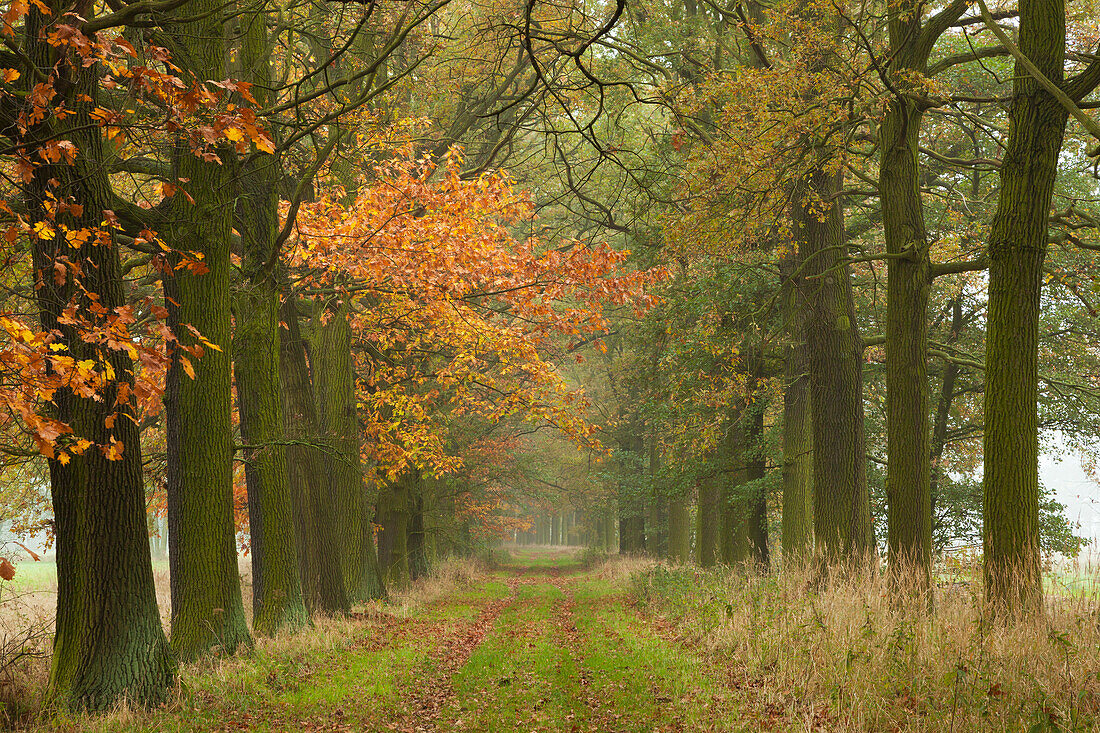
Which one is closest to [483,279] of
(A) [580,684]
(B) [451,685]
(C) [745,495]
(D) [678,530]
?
(B) [451,685]

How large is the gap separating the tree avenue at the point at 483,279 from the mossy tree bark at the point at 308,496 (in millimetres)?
64

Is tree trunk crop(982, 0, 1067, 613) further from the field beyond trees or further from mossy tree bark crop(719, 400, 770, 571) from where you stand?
mossy tree bark crop(719, 400, 770, 571)

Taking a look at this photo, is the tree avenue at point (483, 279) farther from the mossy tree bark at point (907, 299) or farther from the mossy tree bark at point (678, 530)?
the mossy tree bark at point (678, 530)

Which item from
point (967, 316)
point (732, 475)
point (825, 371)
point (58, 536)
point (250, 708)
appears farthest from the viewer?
point (732, 475)

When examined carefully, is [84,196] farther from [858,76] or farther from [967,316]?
[967,316]

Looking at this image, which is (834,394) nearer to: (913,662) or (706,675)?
(706,675)

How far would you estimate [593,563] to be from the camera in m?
36.1

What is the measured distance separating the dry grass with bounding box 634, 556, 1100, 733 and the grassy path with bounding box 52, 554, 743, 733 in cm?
58

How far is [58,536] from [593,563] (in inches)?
1243

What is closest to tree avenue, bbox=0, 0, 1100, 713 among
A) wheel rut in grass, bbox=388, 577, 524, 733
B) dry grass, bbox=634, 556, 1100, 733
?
dry grass, bbox=634, 556, 1100, 733

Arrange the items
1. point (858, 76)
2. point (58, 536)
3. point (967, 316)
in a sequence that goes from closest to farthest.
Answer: point (58, 536)
point (858, 76)
point (967, 316)

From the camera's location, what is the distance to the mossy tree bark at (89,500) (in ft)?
20.3

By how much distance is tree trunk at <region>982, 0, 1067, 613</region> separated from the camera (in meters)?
7.23

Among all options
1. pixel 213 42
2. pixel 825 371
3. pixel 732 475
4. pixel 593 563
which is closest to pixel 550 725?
pixel 825 371
